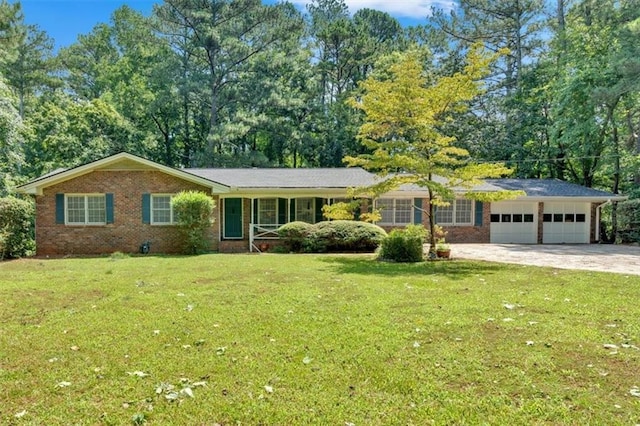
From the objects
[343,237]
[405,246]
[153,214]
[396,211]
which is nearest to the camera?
[405,246]

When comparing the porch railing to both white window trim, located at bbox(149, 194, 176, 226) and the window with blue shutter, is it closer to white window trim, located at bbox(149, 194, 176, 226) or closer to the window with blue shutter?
white window trim, located at bbox(149, 194, 176, 226)

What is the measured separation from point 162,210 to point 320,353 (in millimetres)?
13028

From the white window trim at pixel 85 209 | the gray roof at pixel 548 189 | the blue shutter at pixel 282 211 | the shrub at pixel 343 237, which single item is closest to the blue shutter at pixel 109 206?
the white window trim at pixel 85 209

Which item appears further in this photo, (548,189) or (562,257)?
(548,189)

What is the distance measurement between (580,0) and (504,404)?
2848 cm

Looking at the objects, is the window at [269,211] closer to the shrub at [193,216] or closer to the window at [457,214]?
the shrub at [193,216]

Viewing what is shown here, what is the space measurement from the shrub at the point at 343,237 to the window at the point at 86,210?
7.63 m

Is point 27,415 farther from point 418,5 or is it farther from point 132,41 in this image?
point 132,41

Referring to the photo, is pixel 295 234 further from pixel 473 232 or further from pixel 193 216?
pixel 473 232

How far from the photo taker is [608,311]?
620cm

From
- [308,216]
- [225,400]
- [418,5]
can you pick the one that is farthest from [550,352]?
[418,5]

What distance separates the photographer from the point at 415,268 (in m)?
11.0

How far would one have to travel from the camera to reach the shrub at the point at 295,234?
15.6m

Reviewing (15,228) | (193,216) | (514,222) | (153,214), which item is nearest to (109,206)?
(153,214)
